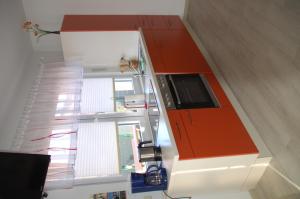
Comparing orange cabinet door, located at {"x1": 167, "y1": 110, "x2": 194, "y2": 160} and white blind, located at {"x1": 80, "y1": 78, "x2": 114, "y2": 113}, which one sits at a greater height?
white blind, located at {"x1": 80, "y1": 78, "x2": 114, "y2": 113}

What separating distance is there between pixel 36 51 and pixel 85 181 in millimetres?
1726

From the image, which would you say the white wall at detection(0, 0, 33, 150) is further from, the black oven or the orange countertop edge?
the black oven

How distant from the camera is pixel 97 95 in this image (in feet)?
7.06

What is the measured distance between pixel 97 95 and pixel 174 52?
747mm

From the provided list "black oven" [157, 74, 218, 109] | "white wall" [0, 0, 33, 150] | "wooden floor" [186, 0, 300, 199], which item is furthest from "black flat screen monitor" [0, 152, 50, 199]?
"wooden floor" [186, 0, 300, 199]

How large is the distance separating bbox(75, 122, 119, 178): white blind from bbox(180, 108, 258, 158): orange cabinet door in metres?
0.61

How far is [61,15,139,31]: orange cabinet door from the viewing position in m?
2.25

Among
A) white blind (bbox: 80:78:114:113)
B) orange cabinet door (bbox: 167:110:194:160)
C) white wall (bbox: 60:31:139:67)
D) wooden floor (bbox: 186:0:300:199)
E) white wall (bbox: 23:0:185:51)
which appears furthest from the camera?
white wall (bbox: 23:0:185:51)

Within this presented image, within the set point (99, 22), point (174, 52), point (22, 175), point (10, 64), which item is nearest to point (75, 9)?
point (99, 22)

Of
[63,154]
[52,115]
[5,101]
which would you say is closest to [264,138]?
[63,154]

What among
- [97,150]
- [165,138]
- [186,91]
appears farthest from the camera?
[97,150]

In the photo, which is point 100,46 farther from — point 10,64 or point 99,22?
point 10,64

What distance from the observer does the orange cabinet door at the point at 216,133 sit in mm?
1227

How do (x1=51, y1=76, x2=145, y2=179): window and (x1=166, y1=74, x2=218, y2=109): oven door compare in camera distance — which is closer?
(x1=166, y1=74, x2=218, y2=109): oven door
